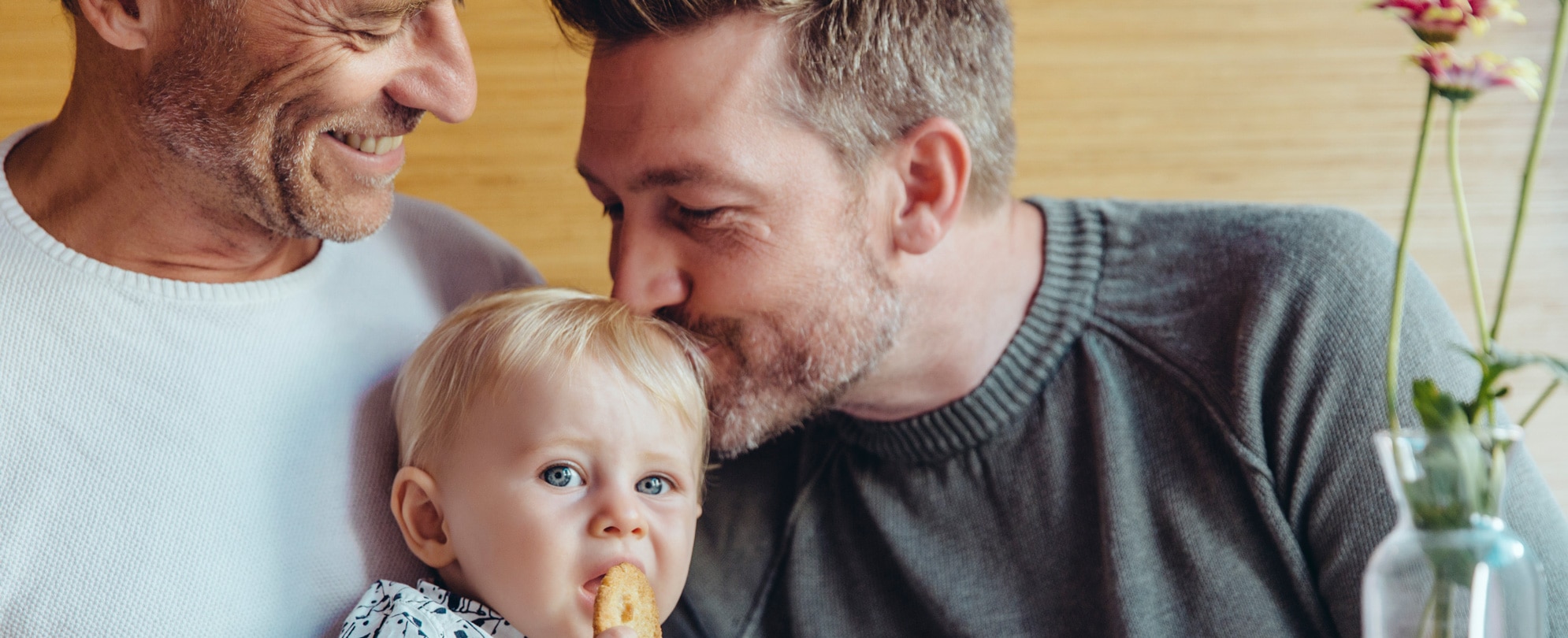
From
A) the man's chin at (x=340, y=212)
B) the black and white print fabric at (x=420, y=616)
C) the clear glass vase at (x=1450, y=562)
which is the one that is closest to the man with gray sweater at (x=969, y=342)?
the man's chin at (x=340, y=212)

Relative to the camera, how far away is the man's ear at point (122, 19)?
115 centimetres

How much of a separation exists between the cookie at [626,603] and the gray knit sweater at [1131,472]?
1.38ft

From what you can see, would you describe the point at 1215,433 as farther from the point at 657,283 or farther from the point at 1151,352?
the point at 657,283

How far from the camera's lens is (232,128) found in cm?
117

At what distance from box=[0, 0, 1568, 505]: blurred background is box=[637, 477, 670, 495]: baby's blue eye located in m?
0.79

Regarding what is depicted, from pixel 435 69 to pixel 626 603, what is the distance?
0.58 meters

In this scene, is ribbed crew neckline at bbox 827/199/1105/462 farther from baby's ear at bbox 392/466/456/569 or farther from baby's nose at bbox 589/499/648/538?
baby's ear at bbox 392/466/456/569

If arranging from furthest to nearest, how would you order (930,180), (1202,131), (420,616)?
(1202,131) < (930,180) < (420,616)

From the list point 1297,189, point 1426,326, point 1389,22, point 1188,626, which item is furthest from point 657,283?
point 1389,22

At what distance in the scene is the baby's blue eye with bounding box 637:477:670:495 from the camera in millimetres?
1217

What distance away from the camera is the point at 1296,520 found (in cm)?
128

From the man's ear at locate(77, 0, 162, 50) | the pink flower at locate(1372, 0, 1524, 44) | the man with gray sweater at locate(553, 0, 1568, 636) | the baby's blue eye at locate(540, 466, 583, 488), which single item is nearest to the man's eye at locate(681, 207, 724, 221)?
the man with gray sweater at locate(553, 0, 1568, 636)

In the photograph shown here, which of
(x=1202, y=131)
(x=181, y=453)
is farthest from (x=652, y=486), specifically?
(x=1202, y=131)

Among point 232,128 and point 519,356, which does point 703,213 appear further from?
point 232,128
